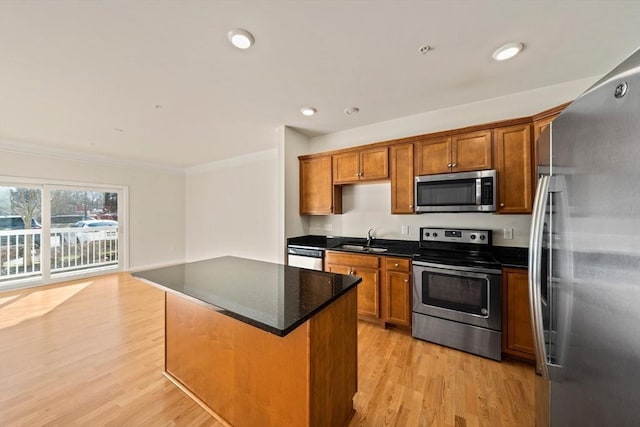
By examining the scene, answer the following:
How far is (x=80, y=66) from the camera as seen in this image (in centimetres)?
204

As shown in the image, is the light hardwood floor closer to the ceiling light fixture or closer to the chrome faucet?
the chrome faucet

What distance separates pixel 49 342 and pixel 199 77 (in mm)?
3113

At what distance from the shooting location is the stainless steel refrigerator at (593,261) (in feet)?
1.88

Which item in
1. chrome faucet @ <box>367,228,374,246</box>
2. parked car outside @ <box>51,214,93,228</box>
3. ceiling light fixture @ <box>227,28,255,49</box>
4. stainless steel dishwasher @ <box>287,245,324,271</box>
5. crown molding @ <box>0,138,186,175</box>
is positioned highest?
ceiling light fixture @ <box>227,28,255,49</box>

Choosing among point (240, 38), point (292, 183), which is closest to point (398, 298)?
point (292, 183)

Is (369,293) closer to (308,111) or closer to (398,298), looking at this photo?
A: (398,298)

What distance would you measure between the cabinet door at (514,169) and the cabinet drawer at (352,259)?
138cm

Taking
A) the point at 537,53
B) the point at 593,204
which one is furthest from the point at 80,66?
the point at 537,53

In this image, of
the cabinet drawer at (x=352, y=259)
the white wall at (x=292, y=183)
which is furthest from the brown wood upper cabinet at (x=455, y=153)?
the white wall at (x=292, y=183)

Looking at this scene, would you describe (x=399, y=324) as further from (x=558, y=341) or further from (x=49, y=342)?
(x=49, y=342)

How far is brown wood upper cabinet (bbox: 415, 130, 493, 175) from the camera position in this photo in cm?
247

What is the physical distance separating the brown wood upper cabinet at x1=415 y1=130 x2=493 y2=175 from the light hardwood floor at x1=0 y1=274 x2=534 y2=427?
6.18 ft

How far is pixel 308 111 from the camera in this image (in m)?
3.00

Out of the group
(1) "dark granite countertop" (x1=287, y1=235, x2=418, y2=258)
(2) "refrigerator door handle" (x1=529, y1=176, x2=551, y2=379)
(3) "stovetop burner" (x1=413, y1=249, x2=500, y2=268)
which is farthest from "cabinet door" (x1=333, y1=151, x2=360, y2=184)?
(2) "refrigerator door handle" (x1=529, y1=176, x2=551, y2=379)
